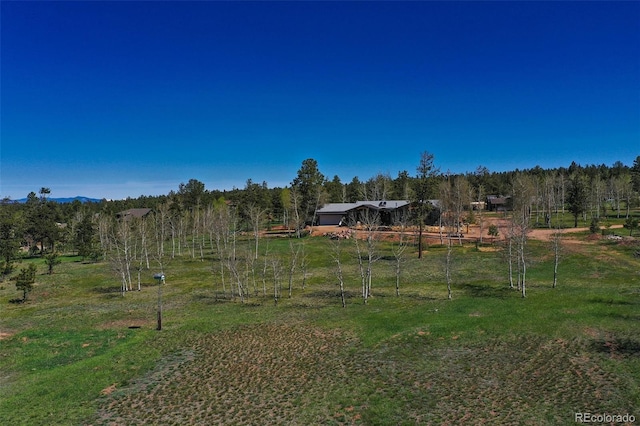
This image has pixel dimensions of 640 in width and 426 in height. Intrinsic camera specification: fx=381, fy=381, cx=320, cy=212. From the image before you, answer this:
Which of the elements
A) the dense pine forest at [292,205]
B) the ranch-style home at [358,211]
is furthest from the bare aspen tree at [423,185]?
the ranch-style home at [358,211]

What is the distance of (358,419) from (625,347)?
51.2ft

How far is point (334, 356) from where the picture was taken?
859 inches

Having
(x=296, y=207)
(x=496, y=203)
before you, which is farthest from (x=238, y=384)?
(x=496, y=203)

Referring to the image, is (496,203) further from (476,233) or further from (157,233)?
(157,233)

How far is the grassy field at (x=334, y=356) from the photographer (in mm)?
15945

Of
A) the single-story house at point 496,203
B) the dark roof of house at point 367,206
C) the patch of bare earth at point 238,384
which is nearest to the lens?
the patch of bare earth at point 238,384

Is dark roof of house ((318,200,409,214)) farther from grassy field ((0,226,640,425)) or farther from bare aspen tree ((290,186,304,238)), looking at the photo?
grassy field ((0,226,640,425))

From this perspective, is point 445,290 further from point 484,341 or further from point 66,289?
point 66,289

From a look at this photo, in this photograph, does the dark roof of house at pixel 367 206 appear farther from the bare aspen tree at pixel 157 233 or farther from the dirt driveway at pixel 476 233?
the bare aspen tree at pixel 157 233

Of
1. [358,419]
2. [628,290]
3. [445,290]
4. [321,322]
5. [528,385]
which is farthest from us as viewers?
[445,290]

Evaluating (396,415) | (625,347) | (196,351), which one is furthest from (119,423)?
(625,347)

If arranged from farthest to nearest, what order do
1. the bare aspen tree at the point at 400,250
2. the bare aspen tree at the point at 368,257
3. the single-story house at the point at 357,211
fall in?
the single-story house at the point at 357,211 < the bare aspen tree at the point at 400,250 < the bare aspen tree at the point at 368,257

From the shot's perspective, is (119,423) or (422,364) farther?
(422,364)

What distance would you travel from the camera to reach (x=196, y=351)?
23297 millimetres
